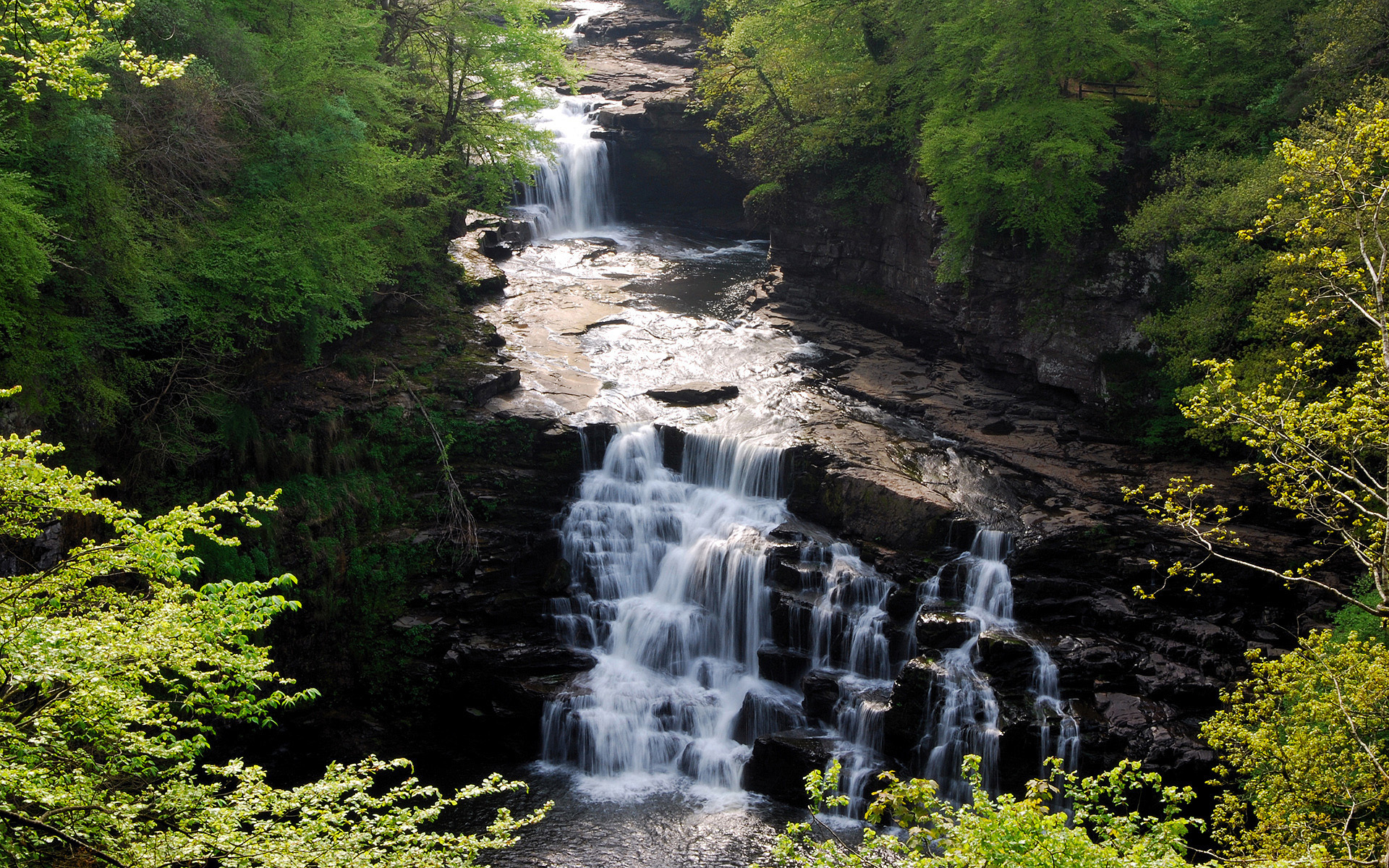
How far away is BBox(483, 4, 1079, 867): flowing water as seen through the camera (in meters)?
16.7

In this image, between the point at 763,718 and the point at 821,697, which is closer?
the point at 821,697

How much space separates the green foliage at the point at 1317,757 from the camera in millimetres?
9750

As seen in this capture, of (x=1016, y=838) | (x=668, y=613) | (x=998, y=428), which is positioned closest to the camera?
(x=1016, y=838)

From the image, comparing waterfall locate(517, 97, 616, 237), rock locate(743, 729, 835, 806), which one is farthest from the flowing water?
waterfall locate(517, 97, 616, 237)

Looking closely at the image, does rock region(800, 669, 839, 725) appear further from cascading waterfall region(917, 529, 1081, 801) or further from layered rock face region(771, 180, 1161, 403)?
layered rock face region(771, 180, 1161, 403)

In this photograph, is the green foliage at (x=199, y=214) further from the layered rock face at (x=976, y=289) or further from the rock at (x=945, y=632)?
the rock at (x=945, y=632)

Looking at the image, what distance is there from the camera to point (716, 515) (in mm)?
21219

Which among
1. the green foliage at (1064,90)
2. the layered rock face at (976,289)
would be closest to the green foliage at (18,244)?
the green foliage at (1064,90)

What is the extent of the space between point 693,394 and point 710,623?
6.54 meters

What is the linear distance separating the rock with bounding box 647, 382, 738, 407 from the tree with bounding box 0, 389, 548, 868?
14398 millimetres

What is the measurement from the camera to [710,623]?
2000 cm

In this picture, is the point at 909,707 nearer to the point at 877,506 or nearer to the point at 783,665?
the point at 783,665

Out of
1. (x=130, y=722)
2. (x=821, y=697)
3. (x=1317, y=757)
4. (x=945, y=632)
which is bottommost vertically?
(x=821, y=697)

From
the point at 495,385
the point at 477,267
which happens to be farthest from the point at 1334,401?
the point at 477,267
